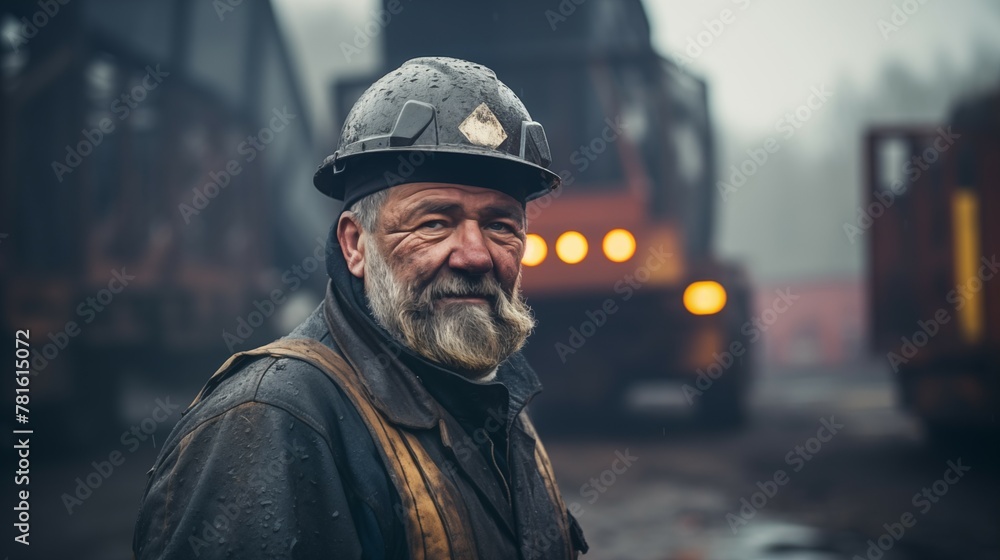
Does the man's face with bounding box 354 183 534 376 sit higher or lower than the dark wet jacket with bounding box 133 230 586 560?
higher

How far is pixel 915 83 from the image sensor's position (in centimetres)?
4134

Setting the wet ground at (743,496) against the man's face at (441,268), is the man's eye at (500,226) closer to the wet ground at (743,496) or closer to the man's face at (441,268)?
the man's face at (441,268)

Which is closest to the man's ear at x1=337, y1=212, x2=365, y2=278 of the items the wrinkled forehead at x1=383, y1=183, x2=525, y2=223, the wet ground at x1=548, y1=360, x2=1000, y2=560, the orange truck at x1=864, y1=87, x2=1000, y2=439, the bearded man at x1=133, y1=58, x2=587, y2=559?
the bearded man at x1=133, y1=58, x2=587, y2=559

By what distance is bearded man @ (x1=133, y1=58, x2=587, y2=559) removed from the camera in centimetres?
133

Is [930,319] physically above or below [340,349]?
below

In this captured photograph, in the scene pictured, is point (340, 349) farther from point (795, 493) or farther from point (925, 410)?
point (925, 410)

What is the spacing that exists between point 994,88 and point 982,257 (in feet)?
5.53

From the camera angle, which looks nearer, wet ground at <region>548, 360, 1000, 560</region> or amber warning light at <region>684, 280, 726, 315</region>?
wet ground at <region>548, 360, 1000, 560</region>

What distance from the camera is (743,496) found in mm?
5613

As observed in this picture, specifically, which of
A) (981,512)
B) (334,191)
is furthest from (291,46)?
(334,191)

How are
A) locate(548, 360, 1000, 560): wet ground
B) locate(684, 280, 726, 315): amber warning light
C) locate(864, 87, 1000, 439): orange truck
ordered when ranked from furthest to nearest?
locate(684, 280, 726, 315): amber warning light, locate(864, 87, 1000, 439): orange truck, locate(548, 360, 1000, 560): wet ground

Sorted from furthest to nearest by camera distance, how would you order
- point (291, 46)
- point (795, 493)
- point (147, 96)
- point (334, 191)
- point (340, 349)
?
point (291, 46) < point (147, 96) < point (795, 493) < point (334, 191) < point (340, 349)

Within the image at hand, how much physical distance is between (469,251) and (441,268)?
7 cm

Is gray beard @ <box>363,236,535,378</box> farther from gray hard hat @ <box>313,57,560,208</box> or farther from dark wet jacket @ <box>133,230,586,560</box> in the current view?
gray hard hat @ <box>313,57,560,208</box>
